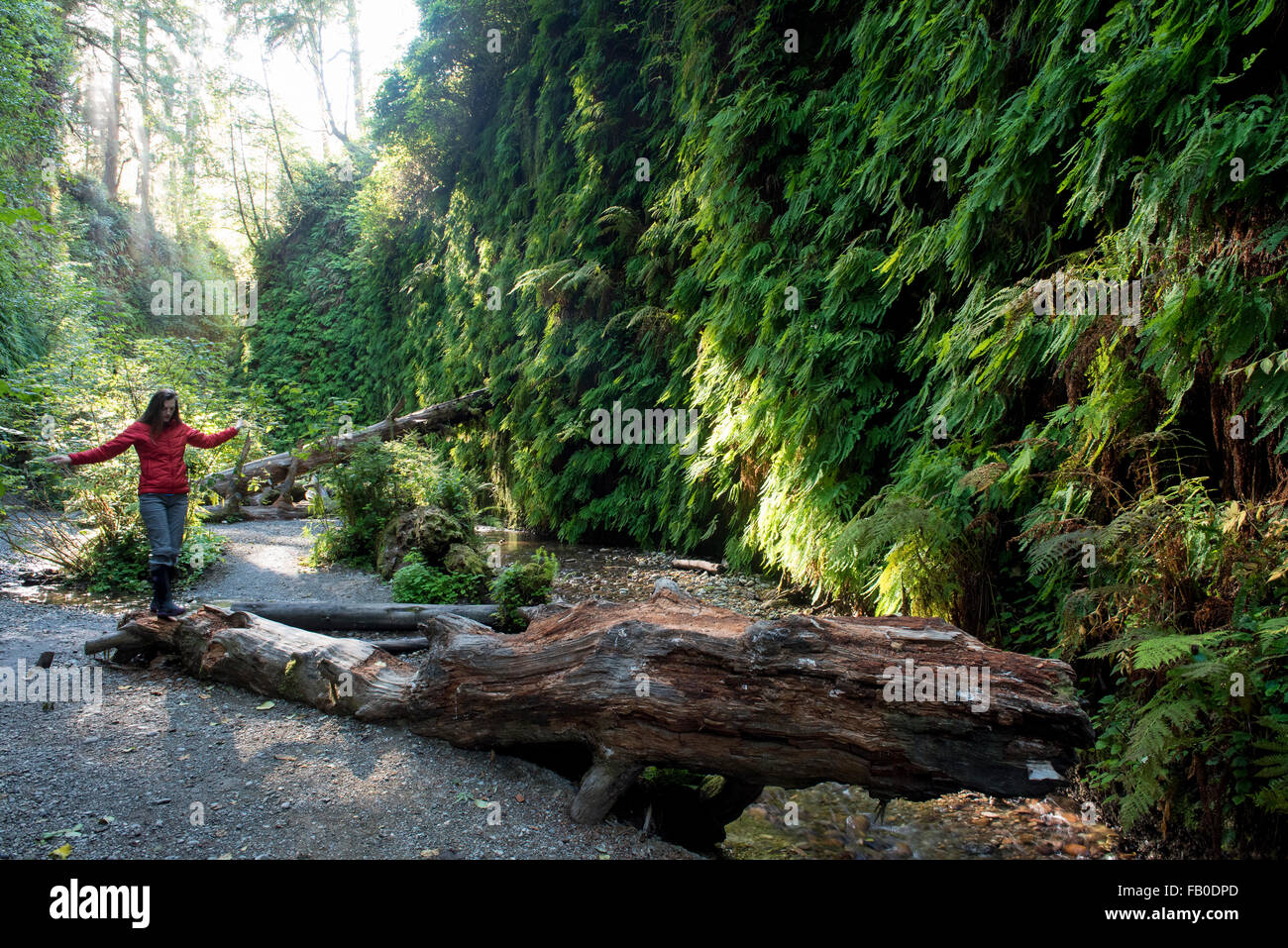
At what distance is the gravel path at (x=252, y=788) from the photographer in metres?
2.87

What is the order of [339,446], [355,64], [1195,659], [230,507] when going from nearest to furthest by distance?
[1195,659] < [339,446] < [230,507] < [355,64]

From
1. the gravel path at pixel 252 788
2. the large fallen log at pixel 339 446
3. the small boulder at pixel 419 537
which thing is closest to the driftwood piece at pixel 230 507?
the large fallen log at pixel 339 446

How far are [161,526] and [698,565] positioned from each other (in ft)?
18.0

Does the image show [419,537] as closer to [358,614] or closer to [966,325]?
[358,614]

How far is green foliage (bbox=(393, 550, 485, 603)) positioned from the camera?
6.72 meters

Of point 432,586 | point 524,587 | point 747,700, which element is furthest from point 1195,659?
point 432,586

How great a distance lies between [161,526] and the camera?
17.1 ft

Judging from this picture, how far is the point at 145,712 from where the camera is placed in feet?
13.6

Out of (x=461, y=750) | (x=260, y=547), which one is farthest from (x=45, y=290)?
(x=461, y=750)

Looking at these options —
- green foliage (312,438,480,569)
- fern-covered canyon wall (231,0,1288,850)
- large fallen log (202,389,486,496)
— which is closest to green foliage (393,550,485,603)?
green foliage (312,438,480,569)

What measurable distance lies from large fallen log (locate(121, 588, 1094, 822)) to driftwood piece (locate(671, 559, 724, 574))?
13.9 ft

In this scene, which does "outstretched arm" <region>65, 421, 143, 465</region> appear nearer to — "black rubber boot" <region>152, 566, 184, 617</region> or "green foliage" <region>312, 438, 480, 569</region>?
"black rubber boot" <region>152, 566, 184, 617</region>

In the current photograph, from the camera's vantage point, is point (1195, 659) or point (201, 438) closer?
point (1195, 659)

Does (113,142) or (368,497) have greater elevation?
→ (113,142)
